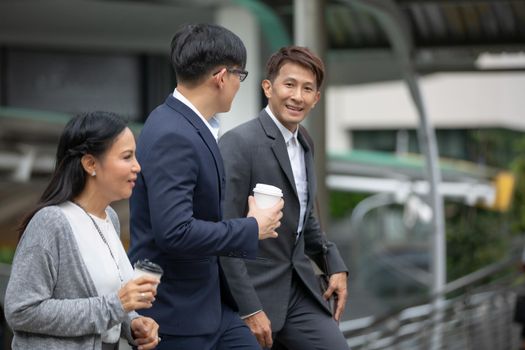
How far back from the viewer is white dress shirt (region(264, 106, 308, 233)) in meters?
4.43

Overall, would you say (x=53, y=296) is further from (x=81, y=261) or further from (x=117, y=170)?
(x=117, y=170)

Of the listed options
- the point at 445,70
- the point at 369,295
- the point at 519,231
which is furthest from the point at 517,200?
the point at 445,70

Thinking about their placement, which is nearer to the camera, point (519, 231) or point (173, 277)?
point (173, 277)

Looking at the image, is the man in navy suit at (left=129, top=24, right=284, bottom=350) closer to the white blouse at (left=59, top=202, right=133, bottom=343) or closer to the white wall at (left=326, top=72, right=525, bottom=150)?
the white blouse at (left=59, top=202, right=133, bottom=343)

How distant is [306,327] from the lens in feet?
14.4

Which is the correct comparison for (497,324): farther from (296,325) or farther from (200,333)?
(200,333)

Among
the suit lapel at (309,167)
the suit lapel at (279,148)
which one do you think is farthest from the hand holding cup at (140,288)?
the suit lapel at (309,167)

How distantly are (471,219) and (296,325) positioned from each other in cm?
3493

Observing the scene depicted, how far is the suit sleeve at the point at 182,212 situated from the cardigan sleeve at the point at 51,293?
0.35 metres

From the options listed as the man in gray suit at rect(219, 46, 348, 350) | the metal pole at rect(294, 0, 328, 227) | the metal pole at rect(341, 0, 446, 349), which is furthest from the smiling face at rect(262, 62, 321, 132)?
the metal pole at rect(294, 0, 328, 227)

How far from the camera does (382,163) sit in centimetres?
3142

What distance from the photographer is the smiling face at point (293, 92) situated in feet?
14.4

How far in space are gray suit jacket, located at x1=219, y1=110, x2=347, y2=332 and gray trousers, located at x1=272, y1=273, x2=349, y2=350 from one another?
0.13 feet

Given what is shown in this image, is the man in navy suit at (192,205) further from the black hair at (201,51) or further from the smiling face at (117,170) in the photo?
the smiling face at (117,170)
